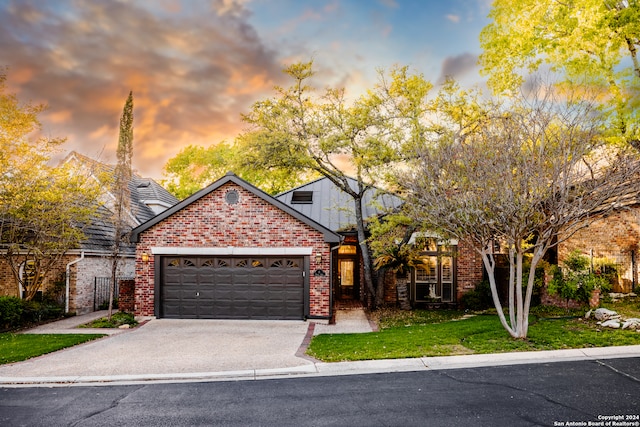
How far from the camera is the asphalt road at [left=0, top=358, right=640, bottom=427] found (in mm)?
6207

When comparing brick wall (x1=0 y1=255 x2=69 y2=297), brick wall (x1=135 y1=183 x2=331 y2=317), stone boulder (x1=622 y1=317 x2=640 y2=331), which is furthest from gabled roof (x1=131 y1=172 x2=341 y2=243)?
stone boulder (x1=622 y1=317 x2=640 y2=331)

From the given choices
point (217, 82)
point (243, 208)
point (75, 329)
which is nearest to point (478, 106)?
point (243, 208)

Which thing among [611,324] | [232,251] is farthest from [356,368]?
[232,251]

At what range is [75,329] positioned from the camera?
46.0ft

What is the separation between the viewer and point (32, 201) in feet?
49.8

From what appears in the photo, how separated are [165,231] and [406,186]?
9.04 m

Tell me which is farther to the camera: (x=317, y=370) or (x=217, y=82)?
(x=217, y=82)

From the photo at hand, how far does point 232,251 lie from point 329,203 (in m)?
8.34

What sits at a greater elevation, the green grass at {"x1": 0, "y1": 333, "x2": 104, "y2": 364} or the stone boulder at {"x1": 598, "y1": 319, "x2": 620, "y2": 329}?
the stone boulder at {"x1": 598, "y1": 319, "x2": 620, "y2": 329}

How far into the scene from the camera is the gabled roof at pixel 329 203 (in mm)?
20625

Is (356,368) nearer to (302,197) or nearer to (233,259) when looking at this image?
(233,259)

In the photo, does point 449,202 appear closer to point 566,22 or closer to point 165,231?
point 566,22

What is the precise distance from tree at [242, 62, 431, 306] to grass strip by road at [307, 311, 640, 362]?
618 centimetres

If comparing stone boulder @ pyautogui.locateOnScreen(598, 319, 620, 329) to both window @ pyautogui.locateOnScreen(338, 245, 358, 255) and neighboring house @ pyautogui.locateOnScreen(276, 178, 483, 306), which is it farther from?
window @ pyautogui.locateOnScreen(338, 245, 358, 255)
